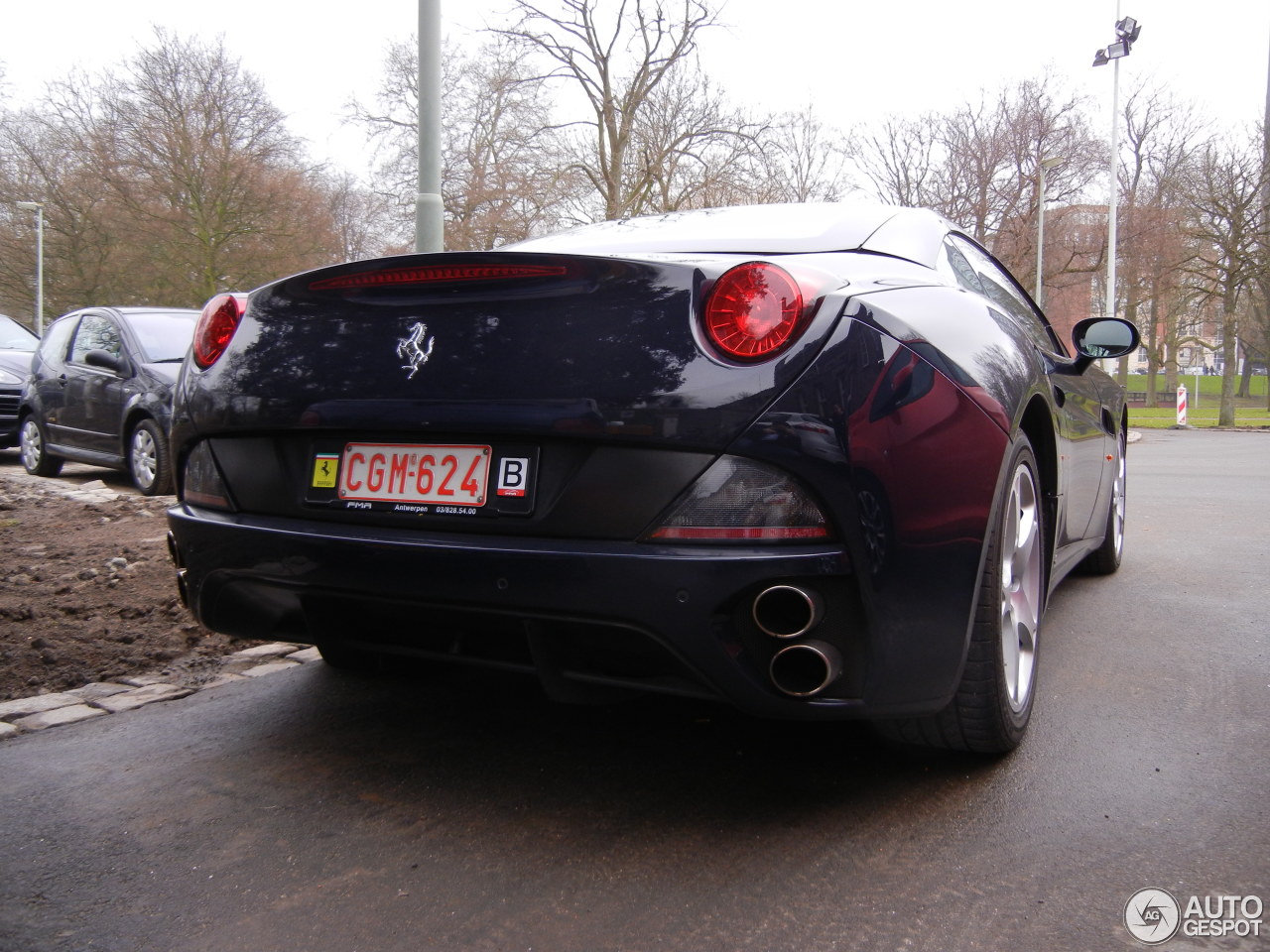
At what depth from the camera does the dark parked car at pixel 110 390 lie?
28.1 ft

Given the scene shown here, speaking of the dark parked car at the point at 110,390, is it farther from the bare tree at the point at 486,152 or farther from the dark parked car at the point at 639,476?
the bare tree at the point at 486,152

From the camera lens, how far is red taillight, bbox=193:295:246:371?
292 cm

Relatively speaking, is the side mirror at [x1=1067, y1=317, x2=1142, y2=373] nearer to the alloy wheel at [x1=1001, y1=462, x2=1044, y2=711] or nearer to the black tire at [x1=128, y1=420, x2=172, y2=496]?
the alloy wheel at [x1=1001, y1=462, x2=1044, y2=711]

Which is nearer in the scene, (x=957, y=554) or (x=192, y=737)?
(x=957, y=554)

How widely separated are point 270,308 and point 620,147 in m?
25.8

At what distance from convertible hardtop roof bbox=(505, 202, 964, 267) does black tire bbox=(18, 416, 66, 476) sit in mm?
8523

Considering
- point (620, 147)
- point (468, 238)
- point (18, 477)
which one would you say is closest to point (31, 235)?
point (468, 238)

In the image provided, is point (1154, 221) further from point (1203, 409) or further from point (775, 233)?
point (775, 233)

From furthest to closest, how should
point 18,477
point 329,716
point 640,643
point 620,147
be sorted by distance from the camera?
1. point 620,147
2. point 18,477
3. point 329,716
4. point 640,643

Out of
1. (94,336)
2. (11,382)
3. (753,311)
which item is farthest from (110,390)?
(753,311)

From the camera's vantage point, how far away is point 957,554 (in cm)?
241

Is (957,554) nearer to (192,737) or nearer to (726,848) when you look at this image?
(726,848)

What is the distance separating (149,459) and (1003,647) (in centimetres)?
729

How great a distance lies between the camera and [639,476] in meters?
2.28
